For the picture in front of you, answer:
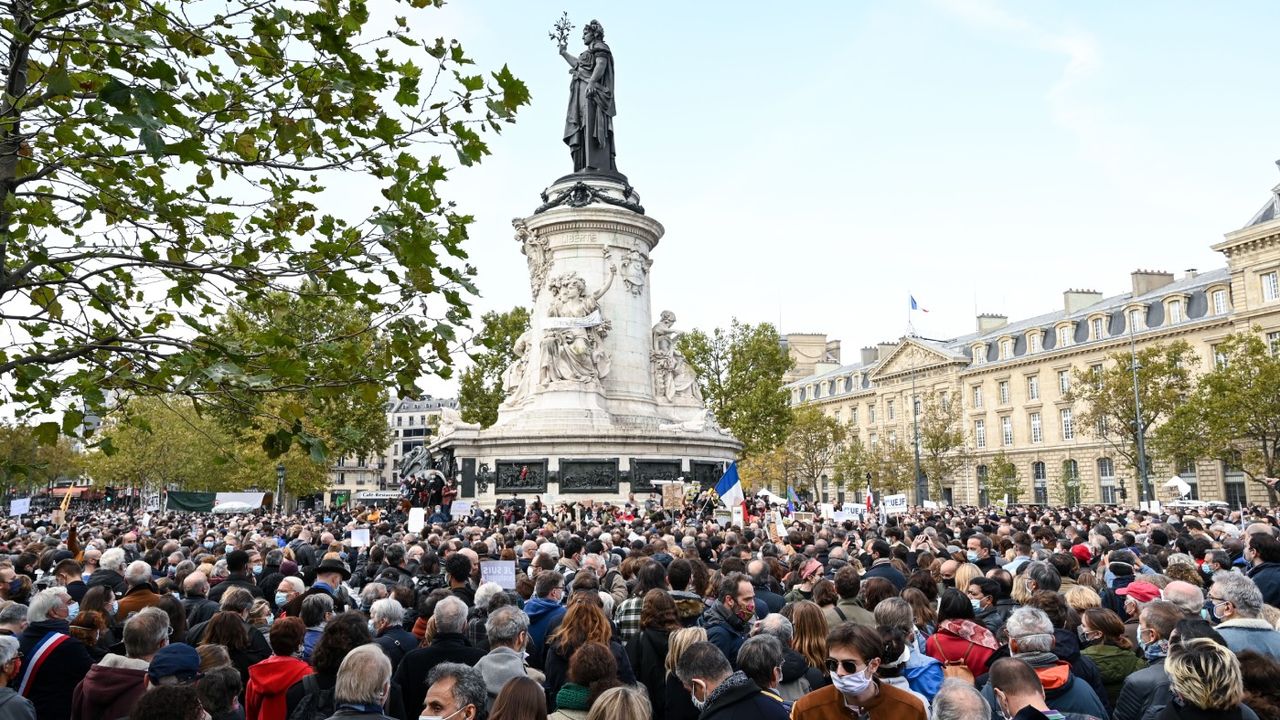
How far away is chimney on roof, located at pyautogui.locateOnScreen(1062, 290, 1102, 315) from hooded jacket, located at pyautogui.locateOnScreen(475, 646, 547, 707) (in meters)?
78.2

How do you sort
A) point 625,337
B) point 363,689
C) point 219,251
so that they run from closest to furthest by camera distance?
1. point 363,689
2. point 219,251
3. point 625,337

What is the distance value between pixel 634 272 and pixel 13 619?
28.0m

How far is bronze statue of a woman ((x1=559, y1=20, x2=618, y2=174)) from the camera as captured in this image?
35.6 m

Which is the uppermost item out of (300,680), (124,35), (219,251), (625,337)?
(625,337)

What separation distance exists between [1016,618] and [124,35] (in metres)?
6.07

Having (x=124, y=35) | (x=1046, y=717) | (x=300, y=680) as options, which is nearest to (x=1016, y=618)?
(x=1046, y=717)

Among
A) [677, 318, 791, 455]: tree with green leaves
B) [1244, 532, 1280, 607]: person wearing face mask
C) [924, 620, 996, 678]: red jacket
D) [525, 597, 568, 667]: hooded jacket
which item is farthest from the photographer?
[677, 318, 791, 455]: tree with green leaves

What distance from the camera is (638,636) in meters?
6.79

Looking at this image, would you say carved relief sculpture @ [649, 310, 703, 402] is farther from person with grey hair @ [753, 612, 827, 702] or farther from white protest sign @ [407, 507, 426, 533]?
person with grey hair @ [753, 612, 827, 702]

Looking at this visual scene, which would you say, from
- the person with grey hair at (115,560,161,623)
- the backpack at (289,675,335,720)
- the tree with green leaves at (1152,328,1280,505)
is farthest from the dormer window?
the backpack at (289,675,335,720)

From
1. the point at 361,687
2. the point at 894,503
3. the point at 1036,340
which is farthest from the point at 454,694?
the point at 1036,340

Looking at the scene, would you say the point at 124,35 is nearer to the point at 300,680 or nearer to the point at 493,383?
the point at 300,680

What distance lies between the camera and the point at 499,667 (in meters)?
5.74

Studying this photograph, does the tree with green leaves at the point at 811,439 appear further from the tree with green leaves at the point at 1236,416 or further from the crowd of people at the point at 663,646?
the crowd of people at the point at 663,646
